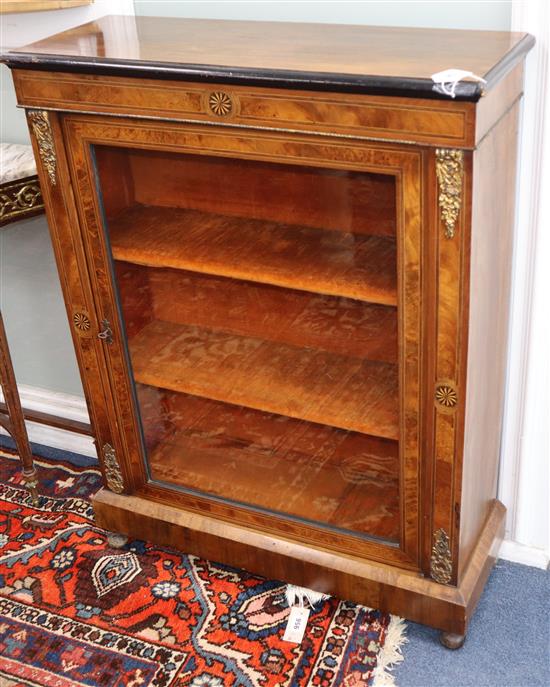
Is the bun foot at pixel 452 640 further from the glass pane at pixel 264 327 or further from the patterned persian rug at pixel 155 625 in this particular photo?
the glass pane at pixel 264 327

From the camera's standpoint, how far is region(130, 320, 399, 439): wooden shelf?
1.23m

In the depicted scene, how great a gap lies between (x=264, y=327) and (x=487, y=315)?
324 mm

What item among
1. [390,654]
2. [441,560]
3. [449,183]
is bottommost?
[390,654]

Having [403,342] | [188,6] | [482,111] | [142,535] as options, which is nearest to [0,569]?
[142,535]

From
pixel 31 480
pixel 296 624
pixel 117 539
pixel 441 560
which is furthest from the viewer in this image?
pixel 31 480

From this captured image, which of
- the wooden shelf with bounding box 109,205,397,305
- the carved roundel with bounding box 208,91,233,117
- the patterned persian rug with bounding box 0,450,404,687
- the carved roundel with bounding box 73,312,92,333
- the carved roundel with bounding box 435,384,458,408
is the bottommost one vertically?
the patterned persian rug with bounding box 0,450,404,687

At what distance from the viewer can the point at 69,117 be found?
116 centimetres

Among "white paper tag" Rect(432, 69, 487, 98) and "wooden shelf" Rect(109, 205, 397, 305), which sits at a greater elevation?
"white paper tag" Rect(432, 69, 487, 98)

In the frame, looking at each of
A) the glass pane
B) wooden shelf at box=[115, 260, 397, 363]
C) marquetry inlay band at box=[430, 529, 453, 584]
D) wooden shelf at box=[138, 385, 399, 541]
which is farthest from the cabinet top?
marquetry inlay band at box=[430, 529, 453, 584]

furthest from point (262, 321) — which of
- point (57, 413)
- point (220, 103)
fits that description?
point (57, 413)

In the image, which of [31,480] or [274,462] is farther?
[31,480]

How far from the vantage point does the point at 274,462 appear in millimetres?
1387

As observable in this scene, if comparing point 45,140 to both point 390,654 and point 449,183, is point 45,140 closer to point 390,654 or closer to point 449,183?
point 449,183

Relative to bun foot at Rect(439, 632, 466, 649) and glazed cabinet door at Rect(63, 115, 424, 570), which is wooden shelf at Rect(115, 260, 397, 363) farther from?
bun foot at Rect(439, 632, 466, 649)
